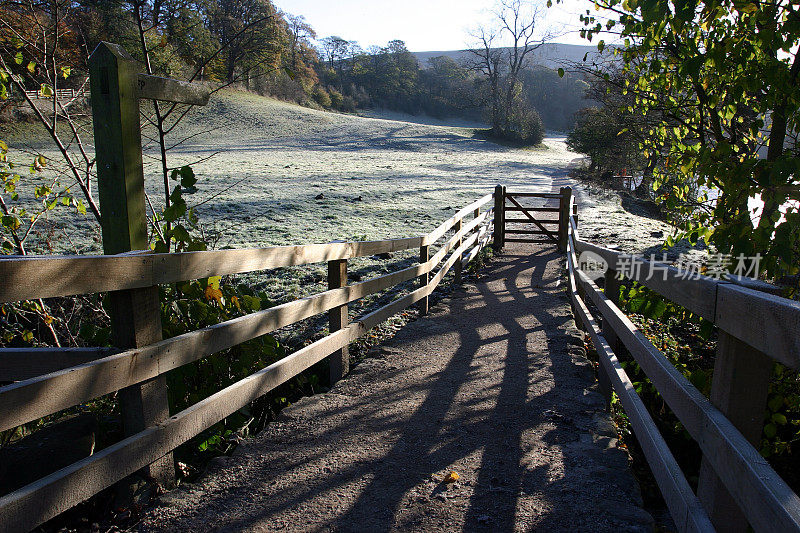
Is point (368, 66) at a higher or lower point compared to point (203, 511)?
higher

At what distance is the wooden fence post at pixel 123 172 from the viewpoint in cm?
247

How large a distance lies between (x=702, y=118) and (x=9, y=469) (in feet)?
18.4

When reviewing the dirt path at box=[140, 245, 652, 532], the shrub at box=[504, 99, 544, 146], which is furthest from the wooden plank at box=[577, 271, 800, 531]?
the shrub at box=[504, 99, 544, 146]

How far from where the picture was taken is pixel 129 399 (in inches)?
93.7

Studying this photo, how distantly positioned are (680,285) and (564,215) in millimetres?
10423

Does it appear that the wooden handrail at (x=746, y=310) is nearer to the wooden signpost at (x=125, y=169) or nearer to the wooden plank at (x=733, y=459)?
the wooden plank at (x=733, y=459)

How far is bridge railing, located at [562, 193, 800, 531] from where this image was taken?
1315 mm

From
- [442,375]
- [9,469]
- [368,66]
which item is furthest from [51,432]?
[368,66]

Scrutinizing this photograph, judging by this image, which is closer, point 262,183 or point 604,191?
point 262,183

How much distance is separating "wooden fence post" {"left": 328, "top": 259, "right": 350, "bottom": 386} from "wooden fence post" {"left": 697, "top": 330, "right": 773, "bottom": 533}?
2.91 meters

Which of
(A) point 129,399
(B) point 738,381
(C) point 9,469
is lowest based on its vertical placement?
(C) point 9,469

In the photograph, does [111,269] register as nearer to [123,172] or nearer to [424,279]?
[123,172]

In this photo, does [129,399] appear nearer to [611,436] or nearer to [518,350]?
[611,436]

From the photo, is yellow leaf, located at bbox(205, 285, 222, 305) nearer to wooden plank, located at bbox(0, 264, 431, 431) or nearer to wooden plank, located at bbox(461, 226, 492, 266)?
wooden plank, located at bbox(0, 264, 431, 431)
